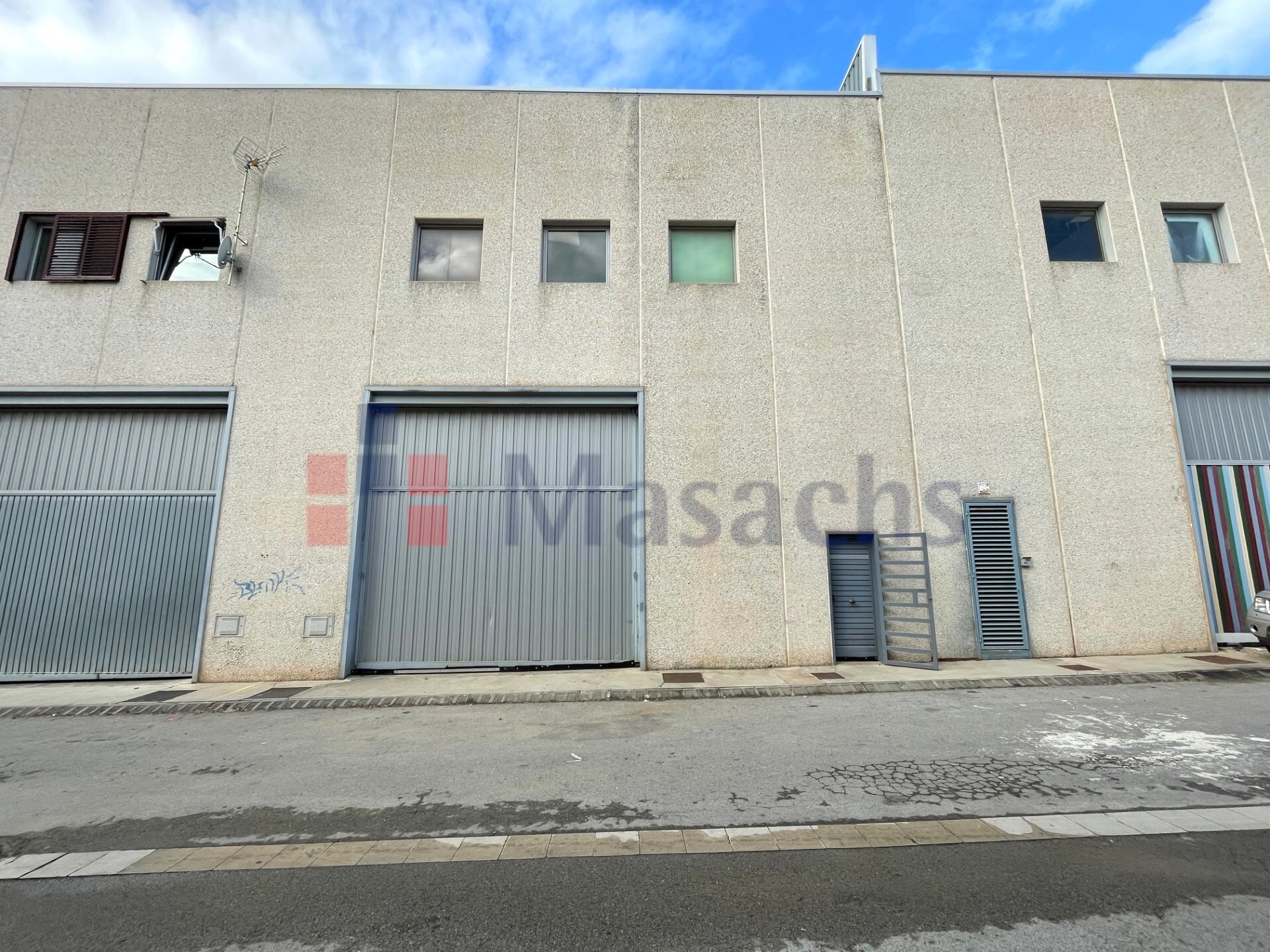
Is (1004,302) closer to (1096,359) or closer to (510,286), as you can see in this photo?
(1096,359)

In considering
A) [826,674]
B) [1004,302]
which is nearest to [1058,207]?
[1004,302]

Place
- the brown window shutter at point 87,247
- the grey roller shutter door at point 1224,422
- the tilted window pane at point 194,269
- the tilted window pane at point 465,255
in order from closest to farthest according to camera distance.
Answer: the brown window shutter at point 87,247, the grey roller shutter door at point 1224,422, the tilted window pane at point 194,269, the tilted window pane at point 465,255

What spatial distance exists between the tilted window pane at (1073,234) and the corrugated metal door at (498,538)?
8628mm

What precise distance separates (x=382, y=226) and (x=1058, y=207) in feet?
40.9

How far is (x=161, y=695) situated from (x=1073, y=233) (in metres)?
16.9

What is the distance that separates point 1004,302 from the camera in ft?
33.1

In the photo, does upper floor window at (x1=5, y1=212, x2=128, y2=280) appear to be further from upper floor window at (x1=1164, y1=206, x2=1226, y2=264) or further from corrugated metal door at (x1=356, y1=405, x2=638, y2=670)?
upper floor window at (x1=1164, y1=206, x2=1226, y2=264)

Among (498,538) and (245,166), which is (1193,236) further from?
(245,166)

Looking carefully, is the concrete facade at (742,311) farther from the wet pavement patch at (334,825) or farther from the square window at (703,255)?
the wet pavement patch at (334,825)

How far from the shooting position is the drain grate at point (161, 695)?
300 inches

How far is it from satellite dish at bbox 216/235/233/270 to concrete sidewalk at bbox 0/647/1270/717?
6.80m

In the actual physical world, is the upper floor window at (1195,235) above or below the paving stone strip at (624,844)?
above

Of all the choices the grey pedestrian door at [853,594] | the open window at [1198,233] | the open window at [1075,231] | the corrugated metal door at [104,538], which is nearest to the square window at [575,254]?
the corrugated metal door at [104,538]

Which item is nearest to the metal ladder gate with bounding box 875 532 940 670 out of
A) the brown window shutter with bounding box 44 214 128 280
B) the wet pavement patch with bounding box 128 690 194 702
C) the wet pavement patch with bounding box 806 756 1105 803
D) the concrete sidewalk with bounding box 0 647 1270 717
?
the concrete sidewalk with bounding box 0 647 1270 717
